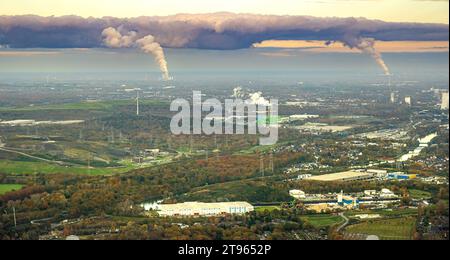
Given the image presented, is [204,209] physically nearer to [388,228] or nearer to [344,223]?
[344,223]

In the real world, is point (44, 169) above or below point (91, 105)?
below

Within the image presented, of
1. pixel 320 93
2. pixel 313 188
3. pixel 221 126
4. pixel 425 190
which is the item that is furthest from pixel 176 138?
pixel 320 93

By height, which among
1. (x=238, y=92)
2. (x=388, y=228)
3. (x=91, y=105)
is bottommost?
(x=388, y=228)

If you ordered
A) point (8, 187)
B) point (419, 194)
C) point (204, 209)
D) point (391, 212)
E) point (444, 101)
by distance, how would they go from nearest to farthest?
point (204, 209), point (391, 212), point (419, 194), point (8, 187), point (444, 101)

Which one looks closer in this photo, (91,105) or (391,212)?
(391,212)

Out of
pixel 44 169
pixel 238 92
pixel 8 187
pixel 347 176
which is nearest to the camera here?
pixel 8 187

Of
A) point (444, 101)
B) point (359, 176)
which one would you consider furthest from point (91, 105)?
point (359, 176)

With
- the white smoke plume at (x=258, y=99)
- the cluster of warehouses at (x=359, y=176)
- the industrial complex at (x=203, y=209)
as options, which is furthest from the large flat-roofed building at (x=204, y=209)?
the white smoke plume at (x=258, y=99)
